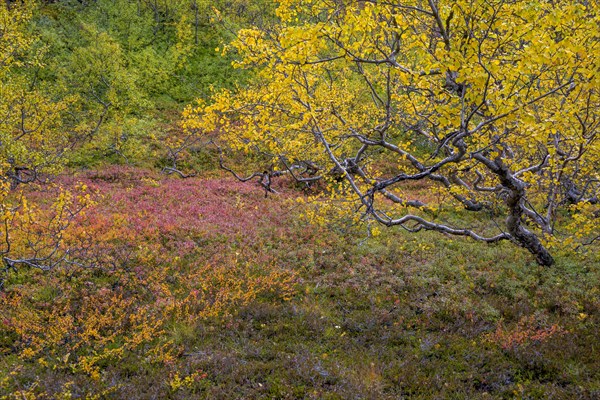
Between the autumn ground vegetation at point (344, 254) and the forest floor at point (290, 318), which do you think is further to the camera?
the forest floor at point (290, 318)

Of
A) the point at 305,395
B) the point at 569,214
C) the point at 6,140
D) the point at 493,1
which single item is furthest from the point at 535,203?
the point at 6,140

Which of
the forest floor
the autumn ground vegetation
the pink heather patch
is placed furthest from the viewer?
the pink heather patch

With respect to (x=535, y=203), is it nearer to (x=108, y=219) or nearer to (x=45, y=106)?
(x=108, y=219)

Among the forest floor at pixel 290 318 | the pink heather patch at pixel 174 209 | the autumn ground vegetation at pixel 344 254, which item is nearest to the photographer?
the autumn ground vegetation at pixel 344 254

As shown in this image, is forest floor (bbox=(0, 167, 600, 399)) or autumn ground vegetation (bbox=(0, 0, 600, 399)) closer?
autumn ground vegetation (bbox=(0, 0, 600, 399))

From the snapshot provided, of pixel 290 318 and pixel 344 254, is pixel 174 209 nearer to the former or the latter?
pixel 344 254

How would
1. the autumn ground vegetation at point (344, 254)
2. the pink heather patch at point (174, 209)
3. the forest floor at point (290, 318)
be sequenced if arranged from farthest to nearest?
the pink heather patch at point (174, 209) < the forest floor at point (290, 318) < the autumn ground vegetation at point (344, 254)

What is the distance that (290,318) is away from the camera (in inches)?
392

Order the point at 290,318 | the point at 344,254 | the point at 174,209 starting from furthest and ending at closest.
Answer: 1. the point at 174,209
2. the point at 344,254
3. the point at 290,318

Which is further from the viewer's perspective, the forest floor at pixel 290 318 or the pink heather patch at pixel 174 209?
the pink heather patch at pixel 174 209

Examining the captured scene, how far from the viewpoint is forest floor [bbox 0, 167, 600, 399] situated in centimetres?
751

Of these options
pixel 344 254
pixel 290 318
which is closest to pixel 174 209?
pixel 344 254

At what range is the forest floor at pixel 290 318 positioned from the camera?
24.6ft

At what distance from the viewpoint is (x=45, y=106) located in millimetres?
20016
